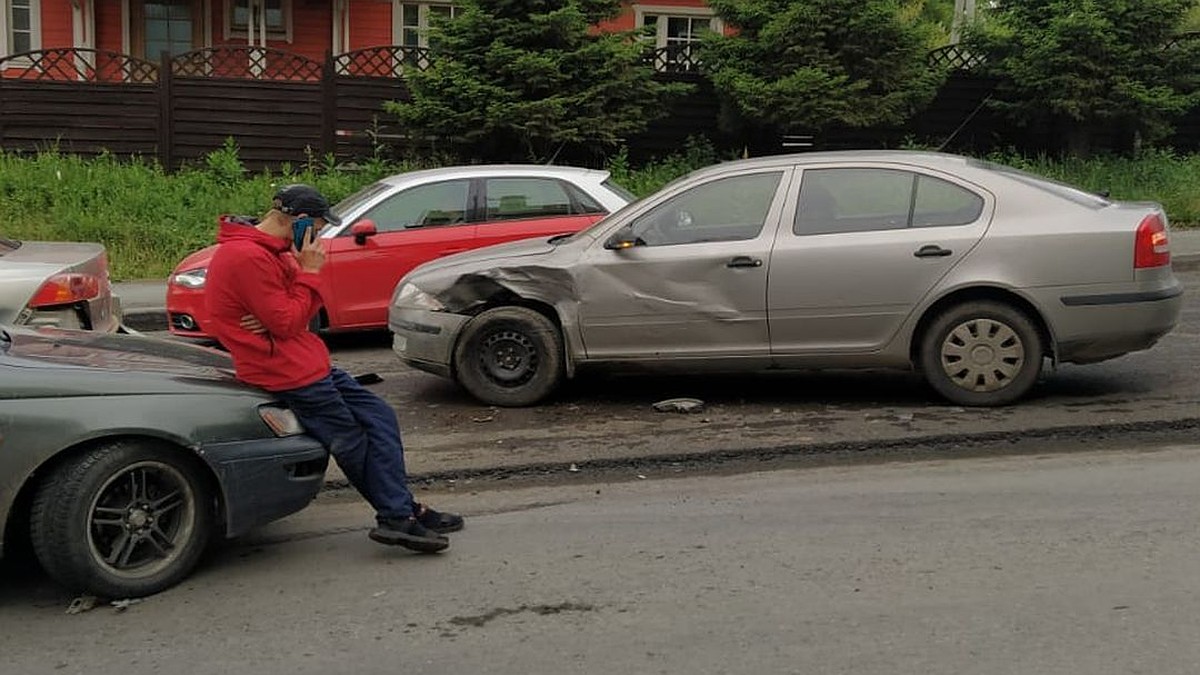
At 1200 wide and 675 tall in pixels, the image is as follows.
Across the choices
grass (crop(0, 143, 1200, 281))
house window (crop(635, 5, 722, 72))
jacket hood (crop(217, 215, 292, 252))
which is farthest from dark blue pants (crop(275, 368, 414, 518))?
house window (crop(635, 5, 722, 72))

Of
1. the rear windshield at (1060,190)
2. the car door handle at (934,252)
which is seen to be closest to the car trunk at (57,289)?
the car door handle at (934,252)

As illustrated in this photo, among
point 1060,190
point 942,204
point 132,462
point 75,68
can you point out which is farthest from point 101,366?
point 75,68

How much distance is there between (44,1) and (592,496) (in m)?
19.9

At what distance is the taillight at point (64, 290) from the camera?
691 centimetres

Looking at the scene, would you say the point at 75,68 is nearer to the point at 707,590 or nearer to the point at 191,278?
the point at 191,278

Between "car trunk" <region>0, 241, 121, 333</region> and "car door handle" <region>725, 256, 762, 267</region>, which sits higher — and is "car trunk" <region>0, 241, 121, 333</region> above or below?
below

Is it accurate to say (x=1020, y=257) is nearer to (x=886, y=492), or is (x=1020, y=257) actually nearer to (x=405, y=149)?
(x=886, y=492)

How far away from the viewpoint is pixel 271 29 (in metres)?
22.1

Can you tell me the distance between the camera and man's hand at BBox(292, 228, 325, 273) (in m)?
4.82

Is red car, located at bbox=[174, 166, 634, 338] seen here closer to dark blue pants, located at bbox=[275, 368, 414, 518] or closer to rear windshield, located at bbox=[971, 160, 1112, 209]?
rear windshield, located at bbox=[971, 160, 1112, 209]

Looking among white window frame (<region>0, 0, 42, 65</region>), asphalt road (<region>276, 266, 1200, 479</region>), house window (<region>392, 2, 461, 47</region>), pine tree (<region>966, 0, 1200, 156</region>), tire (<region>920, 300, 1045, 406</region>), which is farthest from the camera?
house window (<region>392, 2, 461, 47</region>)

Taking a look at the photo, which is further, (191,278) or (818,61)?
(818,61)

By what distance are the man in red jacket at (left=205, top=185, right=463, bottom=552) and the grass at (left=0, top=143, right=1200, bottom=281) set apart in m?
9.23

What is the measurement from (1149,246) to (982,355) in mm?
1154
